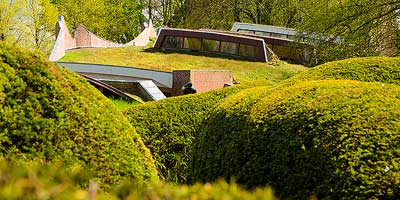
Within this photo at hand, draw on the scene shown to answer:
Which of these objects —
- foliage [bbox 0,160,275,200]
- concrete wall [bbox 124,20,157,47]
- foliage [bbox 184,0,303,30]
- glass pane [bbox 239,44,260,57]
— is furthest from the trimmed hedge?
foliage [bbox 184,0,303,30]

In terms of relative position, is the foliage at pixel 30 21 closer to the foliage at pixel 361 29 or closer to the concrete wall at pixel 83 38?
the concrete wall at pixel 83 38

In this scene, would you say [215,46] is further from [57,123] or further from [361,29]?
[57,123]

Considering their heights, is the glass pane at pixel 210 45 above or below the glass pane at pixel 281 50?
above

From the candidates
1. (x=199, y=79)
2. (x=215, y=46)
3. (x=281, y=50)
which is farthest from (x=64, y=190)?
(x=281, y=50)

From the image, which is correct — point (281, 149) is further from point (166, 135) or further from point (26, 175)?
point (166, 135)

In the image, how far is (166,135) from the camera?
882 cm

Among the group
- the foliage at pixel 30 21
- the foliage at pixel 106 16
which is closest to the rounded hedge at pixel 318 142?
the foliage at pixel 30 21

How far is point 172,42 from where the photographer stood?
104 feet

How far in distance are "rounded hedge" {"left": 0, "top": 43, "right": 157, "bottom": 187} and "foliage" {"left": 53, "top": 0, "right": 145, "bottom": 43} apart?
50082 millimetres

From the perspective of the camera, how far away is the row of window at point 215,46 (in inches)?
1211

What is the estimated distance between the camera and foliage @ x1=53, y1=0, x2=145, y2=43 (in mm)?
53750

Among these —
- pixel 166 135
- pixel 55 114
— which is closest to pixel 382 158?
pixel 55 114

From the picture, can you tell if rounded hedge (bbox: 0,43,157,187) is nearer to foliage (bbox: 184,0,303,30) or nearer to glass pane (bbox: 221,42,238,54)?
glass pane (bbox: 221,42,238,54)

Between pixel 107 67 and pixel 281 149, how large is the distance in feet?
68.9
